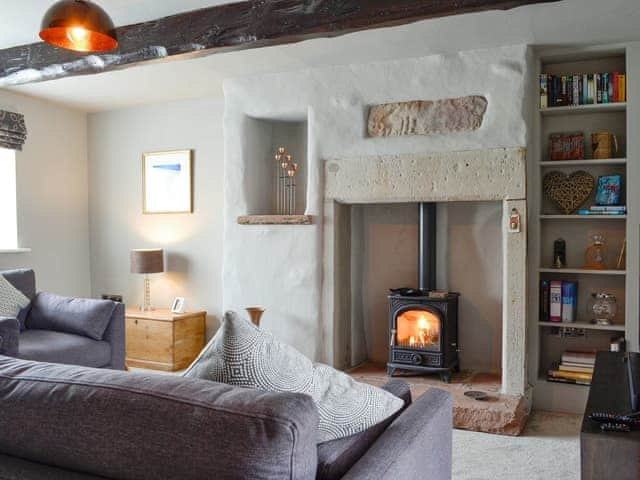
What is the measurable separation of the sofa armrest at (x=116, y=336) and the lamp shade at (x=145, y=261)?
1.27 metres

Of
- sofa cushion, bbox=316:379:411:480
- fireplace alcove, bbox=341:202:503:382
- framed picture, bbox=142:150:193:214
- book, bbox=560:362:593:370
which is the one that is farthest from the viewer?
framed picture, bbox=142:150:193:214

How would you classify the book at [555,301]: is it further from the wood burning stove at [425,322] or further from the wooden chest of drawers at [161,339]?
the wooden chest of drawers at [161,339]

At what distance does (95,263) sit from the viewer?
20.3 feet

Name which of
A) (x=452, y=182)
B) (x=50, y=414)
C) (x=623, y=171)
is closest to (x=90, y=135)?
(x=452, y=182)

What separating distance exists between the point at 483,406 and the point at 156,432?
9.63 feet

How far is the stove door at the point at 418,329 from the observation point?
4.17 metres

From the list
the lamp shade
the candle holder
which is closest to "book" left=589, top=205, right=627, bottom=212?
the candle holder

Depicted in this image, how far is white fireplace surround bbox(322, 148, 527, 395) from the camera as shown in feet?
12.7

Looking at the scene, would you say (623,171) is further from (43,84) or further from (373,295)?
(43,84)

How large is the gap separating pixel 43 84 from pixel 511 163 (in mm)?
3985

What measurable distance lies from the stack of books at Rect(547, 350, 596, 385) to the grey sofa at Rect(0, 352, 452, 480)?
302 centimetres

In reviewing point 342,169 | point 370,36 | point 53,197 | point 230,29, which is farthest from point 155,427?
point 53,197

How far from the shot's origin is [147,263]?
5.38 metres

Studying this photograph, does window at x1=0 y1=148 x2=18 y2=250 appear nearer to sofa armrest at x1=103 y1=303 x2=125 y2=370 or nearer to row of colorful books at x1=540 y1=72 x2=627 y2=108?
sofa armrest at x1=103 y1=303 x2=125 y2=370
